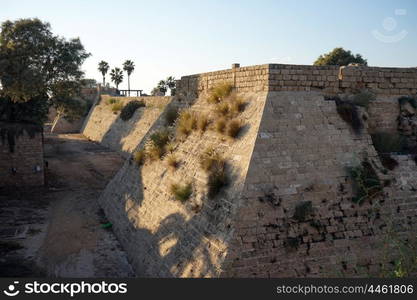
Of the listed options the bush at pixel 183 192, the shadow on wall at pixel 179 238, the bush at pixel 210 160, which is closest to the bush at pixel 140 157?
the shadow on wall at pixel 179 238

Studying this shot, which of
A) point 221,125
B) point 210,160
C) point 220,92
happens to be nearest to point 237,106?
point 221,125

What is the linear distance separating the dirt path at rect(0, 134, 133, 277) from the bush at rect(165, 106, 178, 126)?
4.37 m

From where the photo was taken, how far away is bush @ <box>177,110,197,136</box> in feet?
37.8

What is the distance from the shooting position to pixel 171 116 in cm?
1361

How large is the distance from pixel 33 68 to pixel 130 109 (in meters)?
13.4

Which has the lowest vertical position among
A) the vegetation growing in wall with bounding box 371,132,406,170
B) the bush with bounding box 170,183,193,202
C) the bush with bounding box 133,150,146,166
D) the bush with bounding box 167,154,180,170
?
the bush with bounding box 170,183,193,202

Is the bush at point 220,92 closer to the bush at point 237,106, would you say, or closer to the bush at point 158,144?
the bush at point 237,106

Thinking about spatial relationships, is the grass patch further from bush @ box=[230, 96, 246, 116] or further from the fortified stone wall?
bush @ box=[230, 96, 246, 116]

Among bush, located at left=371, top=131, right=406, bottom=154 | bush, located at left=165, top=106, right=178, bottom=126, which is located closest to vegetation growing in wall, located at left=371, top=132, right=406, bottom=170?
bush, located at left=371, top=131, right=406, bottom=154

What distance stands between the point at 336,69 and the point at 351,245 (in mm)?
4746

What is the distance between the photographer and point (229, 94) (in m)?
10.6

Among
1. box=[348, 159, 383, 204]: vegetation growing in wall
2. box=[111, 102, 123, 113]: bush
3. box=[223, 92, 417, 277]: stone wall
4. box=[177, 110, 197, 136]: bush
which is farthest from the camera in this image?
box=[111, 102, 123, 113]: bush

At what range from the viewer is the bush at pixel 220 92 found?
10.6m

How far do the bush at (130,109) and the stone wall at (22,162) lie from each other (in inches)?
543
